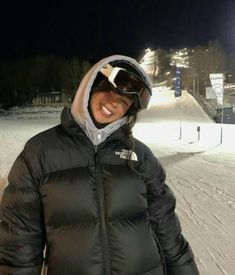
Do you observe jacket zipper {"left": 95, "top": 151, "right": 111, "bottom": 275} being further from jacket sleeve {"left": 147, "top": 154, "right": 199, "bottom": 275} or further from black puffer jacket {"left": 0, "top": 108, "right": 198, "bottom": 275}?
jacket sleeve {"left": 147, "top": 154, "right": 199, "bottom": 275}

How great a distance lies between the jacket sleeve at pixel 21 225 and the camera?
2043mm

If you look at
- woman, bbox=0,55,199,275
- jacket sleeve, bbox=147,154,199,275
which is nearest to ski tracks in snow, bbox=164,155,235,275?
jacket sleeve, bbox=147,154,199,275

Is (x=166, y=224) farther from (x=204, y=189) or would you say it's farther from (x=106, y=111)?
(x=204, y=189)

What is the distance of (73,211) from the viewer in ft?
6.75

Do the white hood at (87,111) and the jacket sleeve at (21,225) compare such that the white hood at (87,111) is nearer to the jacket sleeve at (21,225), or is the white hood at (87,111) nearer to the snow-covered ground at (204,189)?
the jacket sleeve at (21,225)

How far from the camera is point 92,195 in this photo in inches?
81.7

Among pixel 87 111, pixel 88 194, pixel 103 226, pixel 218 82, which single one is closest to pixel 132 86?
pixel 87 111

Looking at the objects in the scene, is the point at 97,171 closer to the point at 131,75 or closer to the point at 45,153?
the point at 45,153

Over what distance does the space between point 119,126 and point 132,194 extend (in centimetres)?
33

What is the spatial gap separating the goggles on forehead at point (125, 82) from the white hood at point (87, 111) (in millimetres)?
44

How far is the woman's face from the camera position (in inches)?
88.3

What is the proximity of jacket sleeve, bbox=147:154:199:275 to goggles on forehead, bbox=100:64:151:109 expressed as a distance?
0.35 m

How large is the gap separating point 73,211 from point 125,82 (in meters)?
0.65

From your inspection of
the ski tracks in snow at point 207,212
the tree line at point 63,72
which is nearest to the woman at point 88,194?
the ski tracks in snow at point 207,212
